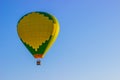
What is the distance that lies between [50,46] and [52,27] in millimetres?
3359

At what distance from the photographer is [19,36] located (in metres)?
160

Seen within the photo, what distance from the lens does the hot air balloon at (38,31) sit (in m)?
158

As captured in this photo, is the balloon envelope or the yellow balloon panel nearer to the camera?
the balloon envelope

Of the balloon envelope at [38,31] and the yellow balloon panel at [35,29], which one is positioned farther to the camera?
the yellow balloon panel at [35,29]

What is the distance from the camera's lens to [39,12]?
16100cm

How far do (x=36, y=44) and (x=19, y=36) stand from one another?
12.2 feet

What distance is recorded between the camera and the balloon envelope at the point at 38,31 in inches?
6225

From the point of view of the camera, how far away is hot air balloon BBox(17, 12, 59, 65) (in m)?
158

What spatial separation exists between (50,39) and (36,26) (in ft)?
11.6

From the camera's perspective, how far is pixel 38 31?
522 feet

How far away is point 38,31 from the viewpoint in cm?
Result: 15900

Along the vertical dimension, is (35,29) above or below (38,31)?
above

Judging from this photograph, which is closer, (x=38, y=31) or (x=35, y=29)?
(x=38, y=31)

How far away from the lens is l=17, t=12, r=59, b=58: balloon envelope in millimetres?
158125
